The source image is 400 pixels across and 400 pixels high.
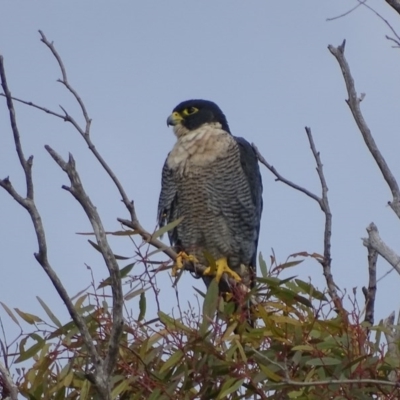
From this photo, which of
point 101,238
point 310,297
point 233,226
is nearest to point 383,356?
point 310,297

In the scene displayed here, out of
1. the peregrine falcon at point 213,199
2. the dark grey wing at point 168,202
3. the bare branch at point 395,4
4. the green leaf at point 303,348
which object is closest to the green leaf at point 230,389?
the green leaf at point 303,348

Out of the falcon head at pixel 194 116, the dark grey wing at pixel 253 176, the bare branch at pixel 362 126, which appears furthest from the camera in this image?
the falcon head at pixel 194 116

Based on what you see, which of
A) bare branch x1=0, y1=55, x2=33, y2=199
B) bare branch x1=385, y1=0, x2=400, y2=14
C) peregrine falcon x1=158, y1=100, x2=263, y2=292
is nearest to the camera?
bare branch x1=0, y1=55, x2=33, y2=199

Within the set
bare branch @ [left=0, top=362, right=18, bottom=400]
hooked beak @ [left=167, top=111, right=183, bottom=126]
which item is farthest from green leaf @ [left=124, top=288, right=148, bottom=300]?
hooked beak @ [left=167, top=111, right=183, bottom=126]

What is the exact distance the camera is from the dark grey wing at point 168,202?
5.23 m

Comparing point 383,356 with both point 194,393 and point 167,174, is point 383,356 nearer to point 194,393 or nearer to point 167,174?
point 194,393

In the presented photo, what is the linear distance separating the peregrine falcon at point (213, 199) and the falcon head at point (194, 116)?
6.5 inches

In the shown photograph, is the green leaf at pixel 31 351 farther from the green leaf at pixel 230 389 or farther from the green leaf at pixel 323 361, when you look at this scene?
the green leaf at pixel 323 361

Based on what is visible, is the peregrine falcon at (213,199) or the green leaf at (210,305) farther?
the peregrine falcon at (213,199)

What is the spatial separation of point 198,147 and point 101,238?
3.14m

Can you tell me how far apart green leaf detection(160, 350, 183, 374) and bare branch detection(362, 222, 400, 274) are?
692 millimetres

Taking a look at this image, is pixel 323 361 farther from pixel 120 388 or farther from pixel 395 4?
pixel 395 4

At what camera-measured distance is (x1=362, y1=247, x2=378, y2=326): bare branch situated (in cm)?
332

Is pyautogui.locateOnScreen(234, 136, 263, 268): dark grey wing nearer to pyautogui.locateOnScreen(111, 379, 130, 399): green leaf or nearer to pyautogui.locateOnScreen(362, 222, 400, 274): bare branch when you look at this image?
pyautogui.locateOnScreen(362, 222, 400, 274): bare branch
